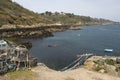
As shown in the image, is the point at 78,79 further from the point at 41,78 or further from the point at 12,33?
the point at 12,33

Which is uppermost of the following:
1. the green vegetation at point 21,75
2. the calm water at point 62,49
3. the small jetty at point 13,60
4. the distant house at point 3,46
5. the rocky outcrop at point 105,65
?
the distant house at point 3,46

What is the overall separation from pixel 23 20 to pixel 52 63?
87.7 metres

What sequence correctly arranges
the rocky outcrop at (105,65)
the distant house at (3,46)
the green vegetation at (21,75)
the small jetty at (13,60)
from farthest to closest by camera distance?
the rocky outcrop at (105,65)
the distant house at (3,46)
the small jetty at (13,60)
the green vegetation at (21,75)

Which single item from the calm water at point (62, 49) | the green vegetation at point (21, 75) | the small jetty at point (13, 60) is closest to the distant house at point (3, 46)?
the small jetty at point (13, 60)

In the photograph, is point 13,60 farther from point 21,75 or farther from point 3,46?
point 3,46

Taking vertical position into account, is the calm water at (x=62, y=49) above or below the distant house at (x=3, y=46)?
below

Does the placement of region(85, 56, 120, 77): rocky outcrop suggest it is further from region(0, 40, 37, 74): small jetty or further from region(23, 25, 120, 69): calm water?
region(0, 40, 37, 74): small jetty

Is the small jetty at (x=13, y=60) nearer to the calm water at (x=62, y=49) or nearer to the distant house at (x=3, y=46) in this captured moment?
the distant house at (x=3, y=46)

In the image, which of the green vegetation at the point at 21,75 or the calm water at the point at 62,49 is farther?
the calm water at the point at 62,49

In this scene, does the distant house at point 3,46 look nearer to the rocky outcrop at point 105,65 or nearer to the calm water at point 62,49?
the calm water at point 62,49

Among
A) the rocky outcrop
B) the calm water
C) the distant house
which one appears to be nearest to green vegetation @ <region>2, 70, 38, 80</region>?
the distant house

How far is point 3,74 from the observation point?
102 feet

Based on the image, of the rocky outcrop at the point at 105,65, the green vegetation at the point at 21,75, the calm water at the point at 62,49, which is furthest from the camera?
the calm water at the point at 62,49

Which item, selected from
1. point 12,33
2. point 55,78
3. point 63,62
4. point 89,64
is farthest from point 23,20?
point 55,78
